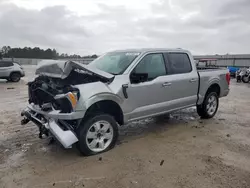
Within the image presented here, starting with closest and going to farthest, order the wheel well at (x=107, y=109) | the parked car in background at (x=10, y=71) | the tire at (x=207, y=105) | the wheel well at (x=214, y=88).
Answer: the wheel well at (x=107, y=109)
the tire at (x=207, y=105)
the wheel well at (x=214, y=88)
the parked car in background at (x=10, y=71)

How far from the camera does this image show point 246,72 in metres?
18.4

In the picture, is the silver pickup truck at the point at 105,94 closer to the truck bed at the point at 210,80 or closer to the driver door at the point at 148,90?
the driver door at the point at 148,90

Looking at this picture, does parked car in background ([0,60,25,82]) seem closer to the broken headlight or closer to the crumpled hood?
the crumpled hood

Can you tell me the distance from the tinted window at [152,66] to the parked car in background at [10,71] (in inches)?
567

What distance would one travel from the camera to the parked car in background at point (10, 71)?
1625 cm

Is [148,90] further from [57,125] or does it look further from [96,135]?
[57,125]

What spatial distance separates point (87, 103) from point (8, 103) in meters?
5.90

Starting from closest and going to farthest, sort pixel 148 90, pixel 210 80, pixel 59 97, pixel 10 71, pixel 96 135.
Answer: pixel 59 97 → pixel 96 135 → pixel 148 90 → pixel 210 80 → pixel 10 71

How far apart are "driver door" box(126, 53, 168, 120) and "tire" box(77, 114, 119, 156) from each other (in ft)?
1.55

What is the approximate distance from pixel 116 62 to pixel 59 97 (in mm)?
1564

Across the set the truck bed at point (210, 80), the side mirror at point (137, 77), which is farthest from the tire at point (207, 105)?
the side mirror at point (137, 77)

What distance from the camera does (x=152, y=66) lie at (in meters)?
4.84

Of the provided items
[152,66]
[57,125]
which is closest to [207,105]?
[152,66]

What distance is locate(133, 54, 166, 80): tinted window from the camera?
4.61 meters
